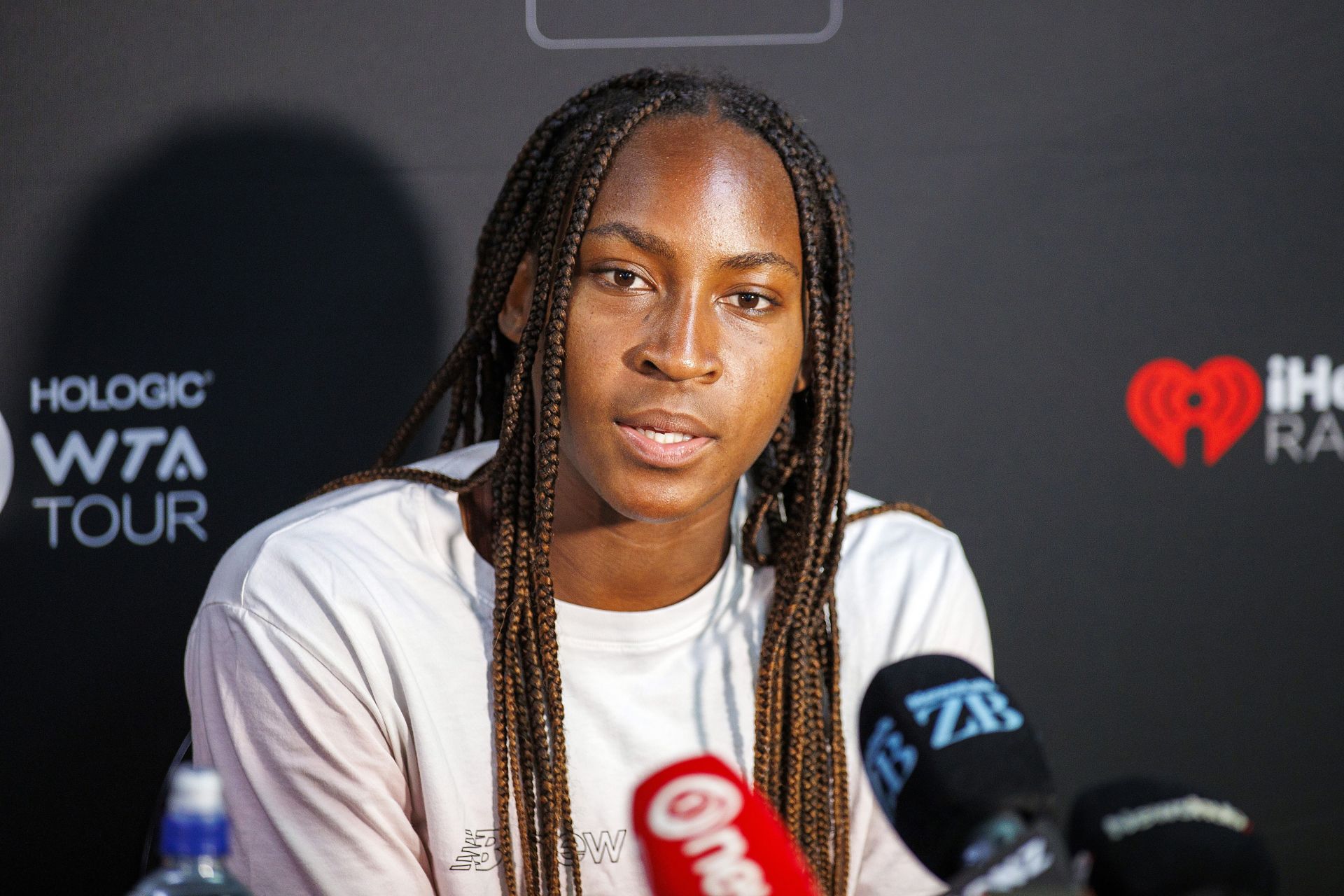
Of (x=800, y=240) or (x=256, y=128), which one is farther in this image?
(x=256, y=128)

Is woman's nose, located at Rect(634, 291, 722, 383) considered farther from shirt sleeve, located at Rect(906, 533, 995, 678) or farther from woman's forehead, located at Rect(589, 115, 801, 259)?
shirt sleeve, located at Rect(906, 533, 995, 678)

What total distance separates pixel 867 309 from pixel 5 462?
3.47ft

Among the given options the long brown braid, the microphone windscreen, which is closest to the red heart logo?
the long brown braid

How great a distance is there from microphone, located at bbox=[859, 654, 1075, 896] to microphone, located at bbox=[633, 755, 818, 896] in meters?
0.09

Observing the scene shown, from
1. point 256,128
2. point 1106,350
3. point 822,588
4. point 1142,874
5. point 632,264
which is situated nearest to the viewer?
point 1142,874

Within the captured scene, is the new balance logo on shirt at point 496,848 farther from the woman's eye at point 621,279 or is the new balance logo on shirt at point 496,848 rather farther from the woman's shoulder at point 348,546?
the woman's eye at point 621,279

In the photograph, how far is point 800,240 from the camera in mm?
1175

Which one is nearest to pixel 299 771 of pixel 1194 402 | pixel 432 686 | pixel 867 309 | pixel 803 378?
pixel 432 686

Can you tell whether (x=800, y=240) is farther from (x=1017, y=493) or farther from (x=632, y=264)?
(x=1017, y=493)

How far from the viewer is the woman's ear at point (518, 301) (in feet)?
4.04

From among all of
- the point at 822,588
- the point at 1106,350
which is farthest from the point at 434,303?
the point at 1106,350

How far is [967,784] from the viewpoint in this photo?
2.01 feet

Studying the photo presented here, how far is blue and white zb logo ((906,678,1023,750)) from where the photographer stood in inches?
25.0

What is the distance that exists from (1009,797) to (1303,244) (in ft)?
4.36
